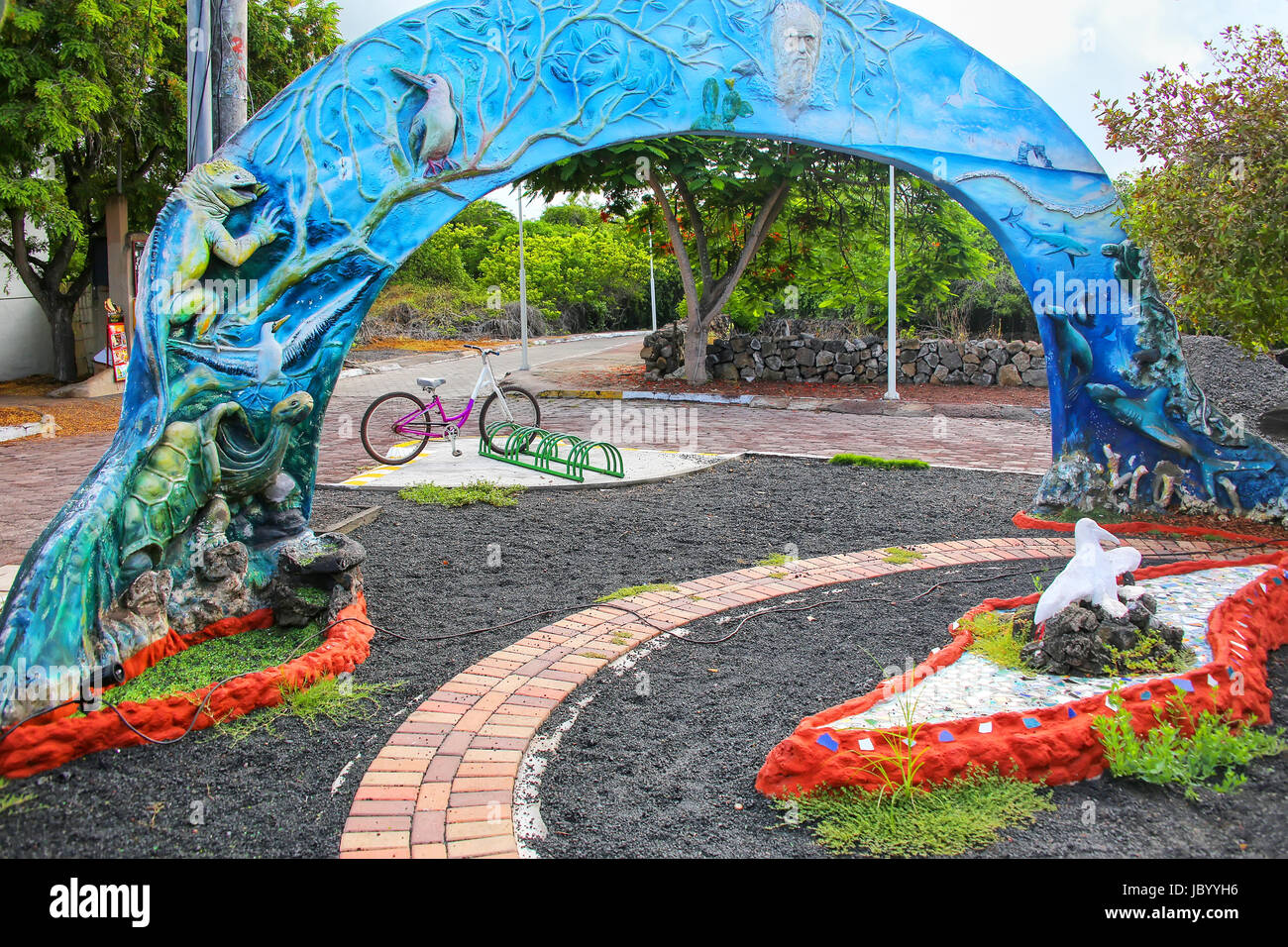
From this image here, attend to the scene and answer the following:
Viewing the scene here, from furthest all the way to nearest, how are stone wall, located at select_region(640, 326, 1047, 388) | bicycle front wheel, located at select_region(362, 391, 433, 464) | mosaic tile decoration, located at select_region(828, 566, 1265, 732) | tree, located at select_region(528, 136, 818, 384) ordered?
stone wall, located at select_region(640, 326, 1047, 388)
tree, located at select_region(528, 136, 818, 384)
bicycle front wheel, located at select_region(362, 391, 433, 464)
mosaic tile decoration, located at select_region(828, 566, 1265, 732)

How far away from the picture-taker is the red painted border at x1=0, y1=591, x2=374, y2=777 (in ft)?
11.9

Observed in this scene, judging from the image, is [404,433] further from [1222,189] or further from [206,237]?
[1222,189]

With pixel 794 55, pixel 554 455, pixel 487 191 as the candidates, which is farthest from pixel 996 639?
pixel 554 455

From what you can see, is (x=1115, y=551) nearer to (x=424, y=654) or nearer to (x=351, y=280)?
(x=424, y=654)

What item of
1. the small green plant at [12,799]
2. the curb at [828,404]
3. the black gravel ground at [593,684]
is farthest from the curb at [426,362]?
the small green plant at [12,799]

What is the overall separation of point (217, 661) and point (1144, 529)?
20.7ft

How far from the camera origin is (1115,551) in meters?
4.52

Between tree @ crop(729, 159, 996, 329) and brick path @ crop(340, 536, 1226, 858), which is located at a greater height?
tree @ crop(729, 159, 996, 329)

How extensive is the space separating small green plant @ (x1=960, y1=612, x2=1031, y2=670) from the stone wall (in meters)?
14.6

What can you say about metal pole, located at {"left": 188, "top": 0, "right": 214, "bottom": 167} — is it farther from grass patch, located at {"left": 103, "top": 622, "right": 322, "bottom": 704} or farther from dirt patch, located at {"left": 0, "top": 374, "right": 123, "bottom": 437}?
dirt patch, located at {"left": 0, "top": 374, "right": 123, "bottom": 437}

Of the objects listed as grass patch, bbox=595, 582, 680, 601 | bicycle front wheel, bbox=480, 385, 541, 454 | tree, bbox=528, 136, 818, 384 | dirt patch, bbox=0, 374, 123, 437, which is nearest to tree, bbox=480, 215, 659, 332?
tree, bbox=528, 136, 818, 384

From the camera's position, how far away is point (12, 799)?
338 centimetres

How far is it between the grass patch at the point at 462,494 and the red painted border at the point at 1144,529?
162 inches
